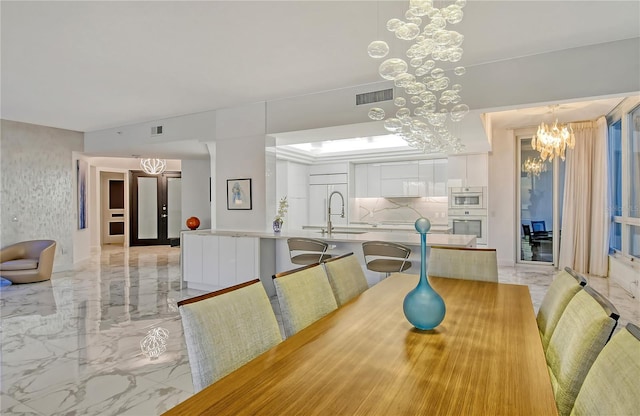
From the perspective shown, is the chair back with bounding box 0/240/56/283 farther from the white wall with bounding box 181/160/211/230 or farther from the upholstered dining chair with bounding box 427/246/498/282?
the upholstered dining chair with bounding box 427/246/498/282

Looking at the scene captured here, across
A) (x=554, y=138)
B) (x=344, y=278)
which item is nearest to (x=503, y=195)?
(x=554, y=138)

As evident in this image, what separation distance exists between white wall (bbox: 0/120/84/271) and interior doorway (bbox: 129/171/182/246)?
3672mm

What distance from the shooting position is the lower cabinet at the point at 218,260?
4766 millimetres

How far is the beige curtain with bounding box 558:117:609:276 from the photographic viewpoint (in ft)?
19.3

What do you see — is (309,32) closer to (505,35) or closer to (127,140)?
(505,35)

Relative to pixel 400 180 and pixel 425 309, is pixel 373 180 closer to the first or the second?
pixel 400 180

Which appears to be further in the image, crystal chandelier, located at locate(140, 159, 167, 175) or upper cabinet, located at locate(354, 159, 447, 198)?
crystal chandelier, located at locate(140, 159, 167, 175)

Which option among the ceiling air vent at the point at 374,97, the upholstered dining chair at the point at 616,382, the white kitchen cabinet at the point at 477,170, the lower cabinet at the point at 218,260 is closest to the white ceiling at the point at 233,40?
the ceiling air vent at the point at 374,97

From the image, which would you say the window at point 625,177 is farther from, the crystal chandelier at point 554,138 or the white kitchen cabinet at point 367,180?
the white kitchen cabinet at point 367,180

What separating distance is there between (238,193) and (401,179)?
3.96 metres

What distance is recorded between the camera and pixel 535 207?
6969 millimetres

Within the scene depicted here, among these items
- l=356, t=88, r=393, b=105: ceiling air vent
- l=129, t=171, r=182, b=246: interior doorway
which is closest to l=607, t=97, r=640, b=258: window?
l=356, t=88, r=393, b=105: ceiling air vent

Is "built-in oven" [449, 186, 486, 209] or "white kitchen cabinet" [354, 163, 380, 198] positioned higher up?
"white kitchen cabinet" [354, 163, 380, 198]

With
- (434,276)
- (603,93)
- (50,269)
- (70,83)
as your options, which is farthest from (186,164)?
(603,93)
